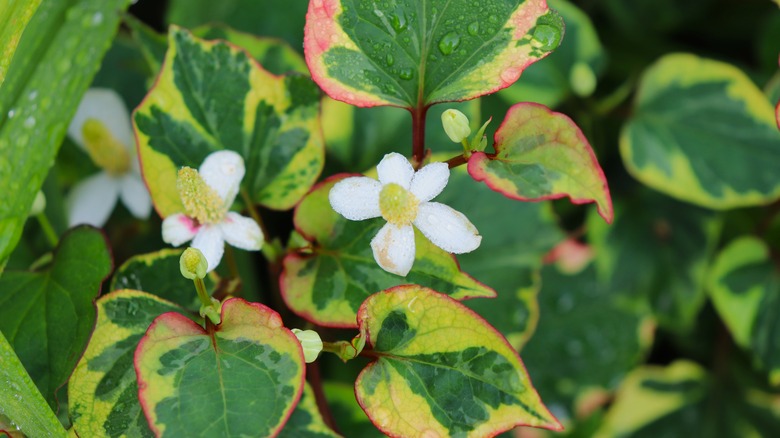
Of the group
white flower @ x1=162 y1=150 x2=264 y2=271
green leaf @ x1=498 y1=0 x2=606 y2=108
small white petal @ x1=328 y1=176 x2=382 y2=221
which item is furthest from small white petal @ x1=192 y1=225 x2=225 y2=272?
green leaf @ x1=498 y1=0 x2=606 y2=108

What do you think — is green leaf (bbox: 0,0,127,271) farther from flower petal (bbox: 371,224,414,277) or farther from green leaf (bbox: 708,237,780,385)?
green leaf (bbox: 708,237,780,385)

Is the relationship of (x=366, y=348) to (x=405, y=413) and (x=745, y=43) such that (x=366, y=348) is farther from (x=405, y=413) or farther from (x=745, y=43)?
(x=745, y=43)

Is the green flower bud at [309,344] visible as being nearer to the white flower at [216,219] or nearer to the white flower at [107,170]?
the white flower at [216,219]

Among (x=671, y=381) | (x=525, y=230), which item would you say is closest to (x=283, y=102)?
(x=525, y=230)

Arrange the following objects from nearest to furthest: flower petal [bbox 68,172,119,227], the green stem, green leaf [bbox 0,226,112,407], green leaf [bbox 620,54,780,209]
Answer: green leaf [bbox 0,226,112,407]
the green stem
flower petal [bbox 68,172,119,227]
green leaf [bbox 620,54,780,209]

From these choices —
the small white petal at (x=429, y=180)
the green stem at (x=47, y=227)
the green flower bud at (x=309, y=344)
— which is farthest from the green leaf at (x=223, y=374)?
the green stem at (x=47, y=227)

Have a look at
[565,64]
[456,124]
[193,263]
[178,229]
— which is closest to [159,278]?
[178,229]
